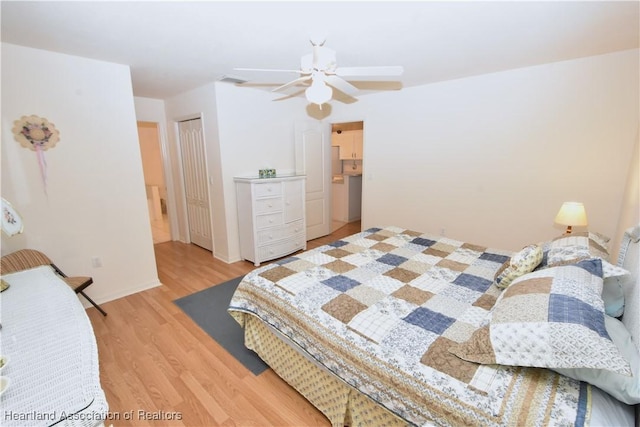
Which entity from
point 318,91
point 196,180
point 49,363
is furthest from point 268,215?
point 49,363

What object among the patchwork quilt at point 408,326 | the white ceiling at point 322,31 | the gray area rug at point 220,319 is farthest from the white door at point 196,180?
the patchwork quilt at point 408,326

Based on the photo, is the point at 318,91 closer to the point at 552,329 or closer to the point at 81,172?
the point at 552,329

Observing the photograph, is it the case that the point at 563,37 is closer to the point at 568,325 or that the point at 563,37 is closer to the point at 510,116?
the point at 510,116

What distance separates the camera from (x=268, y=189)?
375 centimetres

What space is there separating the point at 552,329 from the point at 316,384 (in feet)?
4.01

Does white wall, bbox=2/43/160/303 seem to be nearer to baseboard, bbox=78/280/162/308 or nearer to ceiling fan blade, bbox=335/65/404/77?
baseboard, bbox=78/280/162/308

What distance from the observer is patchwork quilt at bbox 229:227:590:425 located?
1.03m

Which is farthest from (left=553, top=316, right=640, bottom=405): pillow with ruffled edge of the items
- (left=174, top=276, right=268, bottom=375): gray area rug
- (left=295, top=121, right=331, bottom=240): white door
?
(left=295, top=121, right=331, bottom=240): white door

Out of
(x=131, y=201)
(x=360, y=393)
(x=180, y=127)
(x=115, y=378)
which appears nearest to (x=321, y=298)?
(x=360, y=393)

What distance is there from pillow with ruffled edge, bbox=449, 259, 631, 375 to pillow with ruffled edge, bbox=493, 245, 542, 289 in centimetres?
28

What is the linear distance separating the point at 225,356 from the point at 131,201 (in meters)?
2.01

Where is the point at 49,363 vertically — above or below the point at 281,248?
above

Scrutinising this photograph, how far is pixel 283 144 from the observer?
4395 mm

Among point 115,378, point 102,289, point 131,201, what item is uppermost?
point 131,201
